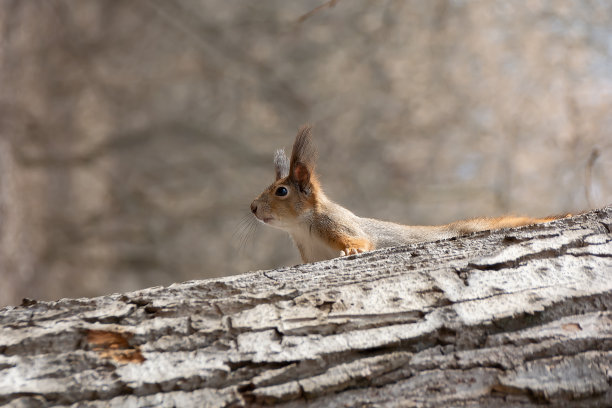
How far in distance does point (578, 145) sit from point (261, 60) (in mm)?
2121

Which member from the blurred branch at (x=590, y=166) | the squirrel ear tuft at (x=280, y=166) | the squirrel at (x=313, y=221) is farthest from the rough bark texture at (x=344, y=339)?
the blurred branch at (x=590, y=166)

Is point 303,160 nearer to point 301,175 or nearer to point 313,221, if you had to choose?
point 301,175

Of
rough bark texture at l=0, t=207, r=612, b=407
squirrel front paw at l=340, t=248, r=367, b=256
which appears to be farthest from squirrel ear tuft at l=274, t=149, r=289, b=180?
rough bark texture at l=0, t=207, r=612, b=407

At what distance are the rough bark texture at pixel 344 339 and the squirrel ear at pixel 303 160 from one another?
48.9 inches

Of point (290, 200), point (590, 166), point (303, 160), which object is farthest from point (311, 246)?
point (590, 166)

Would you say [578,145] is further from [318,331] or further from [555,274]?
[318,331]

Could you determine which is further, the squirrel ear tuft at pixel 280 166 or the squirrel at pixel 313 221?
the squirrel ear tuft at pixel 280 166

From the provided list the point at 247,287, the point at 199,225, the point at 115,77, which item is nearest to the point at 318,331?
the point at 247,287

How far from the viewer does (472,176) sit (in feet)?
12.9

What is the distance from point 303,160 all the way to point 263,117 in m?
1.46

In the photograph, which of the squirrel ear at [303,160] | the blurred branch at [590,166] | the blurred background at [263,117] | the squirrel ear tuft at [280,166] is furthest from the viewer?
the blurred branch at [590,166]

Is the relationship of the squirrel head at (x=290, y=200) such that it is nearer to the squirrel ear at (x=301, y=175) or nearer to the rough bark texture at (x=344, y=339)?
the squirrel ear at (x=301, y=175)

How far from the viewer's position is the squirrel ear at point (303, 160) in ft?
8.05

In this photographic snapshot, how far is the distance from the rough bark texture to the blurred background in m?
2.60
